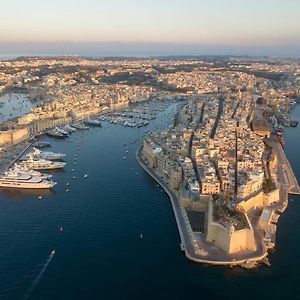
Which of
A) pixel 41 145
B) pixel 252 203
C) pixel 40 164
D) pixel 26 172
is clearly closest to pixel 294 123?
pixel 252 203

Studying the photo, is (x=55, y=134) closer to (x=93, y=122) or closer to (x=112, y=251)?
(x=93, y=122)

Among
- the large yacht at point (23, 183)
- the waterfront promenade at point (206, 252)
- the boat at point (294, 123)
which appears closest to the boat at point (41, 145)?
the large yacht at point (23, 183)

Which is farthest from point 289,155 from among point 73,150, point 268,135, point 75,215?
point 75,215

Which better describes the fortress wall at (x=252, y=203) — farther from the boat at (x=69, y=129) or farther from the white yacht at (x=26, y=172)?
the boat at (x=69, y=129)

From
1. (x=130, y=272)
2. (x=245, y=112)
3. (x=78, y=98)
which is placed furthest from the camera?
(x=78, y=98)

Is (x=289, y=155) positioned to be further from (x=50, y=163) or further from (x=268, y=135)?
(x=50, y=163)

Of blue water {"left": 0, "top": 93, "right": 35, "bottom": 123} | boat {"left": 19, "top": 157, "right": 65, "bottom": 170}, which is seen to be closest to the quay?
boat {"left": 19, "top": 157, "right": 65, "bottom": 170}
